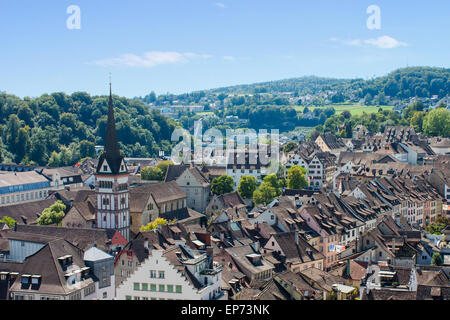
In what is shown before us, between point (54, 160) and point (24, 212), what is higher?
point (54, 160)

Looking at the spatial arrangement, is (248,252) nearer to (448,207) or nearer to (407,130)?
(448,207)

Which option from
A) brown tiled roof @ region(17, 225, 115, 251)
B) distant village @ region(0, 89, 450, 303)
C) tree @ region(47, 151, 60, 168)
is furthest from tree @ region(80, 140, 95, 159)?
brown tiled roof @ region(17, 225, 115, 251)

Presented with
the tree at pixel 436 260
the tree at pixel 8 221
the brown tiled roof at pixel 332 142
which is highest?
the brown tiled roof at pixel 332 142

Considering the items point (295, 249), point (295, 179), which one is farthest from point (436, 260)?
point (295, 179)

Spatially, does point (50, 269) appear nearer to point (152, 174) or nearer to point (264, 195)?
point (264, 195)

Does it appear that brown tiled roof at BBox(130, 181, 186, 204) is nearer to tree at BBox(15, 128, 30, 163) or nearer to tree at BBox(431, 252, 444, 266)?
tree at BBox(431, 252, 444, 266)

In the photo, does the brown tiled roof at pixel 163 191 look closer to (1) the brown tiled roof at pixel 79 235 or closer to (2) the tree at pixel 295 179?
(1) the brown tiled roof at pixel 79 235

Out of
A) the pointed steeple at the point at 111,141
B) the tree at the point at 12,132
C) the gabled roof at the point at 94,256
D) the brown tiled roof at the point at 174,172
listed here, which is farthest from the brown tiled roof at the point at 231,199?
the tree at the point at 12,132


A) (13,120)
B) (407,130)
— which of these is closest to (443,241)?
(407,130)
